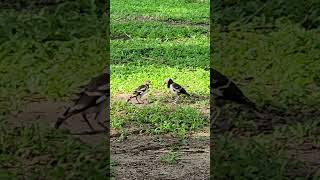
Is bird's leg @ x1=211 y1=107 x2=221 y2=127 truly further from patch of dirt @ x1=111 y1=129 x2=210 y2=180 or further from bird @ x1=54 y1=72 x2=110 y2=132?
bird @ x1=54 y1=72 x2=110 y2=132

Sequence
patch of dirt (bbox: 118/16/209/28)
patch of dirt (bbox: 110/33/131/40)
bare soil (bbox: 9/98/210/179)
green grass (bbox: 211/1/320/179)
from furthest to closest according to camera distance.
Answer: patch of dirt (bbox: 118/16/209/28) < patch of dirt (bbox: 110/33/131/40) < bare soil (bbox: 9/98/210/179) < green grass (bbox: 211/1/320/179)

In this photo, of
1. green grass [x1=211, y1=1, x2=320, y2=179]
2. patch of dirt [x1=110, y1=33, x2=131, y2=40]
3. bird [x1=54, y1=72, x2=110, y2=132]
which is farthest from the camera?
patch of dirt [x1=110, y1=33, x2=131, y2=40]

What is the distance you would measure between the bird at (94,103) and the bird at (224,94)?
1.93ft

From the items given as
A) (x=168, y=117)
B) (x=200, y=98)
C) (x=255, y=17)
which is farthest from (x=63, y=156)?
(x=255, y=17)

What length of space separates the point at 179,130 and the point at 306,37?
5.93ft

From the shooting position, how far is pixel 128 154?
3.85 metres

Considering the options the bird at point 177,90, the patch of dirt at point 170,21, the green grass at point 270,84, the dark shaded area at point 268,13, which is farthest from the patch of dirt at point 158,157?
the patch of dirt at point 170,21

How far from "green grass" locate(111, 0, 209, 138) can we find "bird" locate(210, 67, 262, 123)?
112 mm

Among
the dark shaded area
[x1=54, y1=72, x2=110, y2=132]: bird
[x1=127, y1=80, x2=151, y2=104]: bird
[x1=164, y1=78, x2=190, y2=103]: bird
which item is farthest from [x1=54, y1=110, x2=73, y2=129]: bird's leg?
the dark shaded area

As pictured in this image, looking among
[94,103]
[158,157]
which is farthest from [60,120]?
[158,157]

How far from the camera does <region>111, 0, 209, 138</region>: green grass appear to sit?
4445 millimetres

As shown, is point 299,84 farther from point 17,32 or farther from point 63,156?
point 17,32

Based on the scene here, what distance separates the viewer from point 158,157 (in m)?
3.75

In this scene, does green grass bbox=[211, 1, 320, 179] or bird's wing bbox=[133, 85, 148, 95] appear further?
bird's wing bbox=[133, 85, 148, 95]
